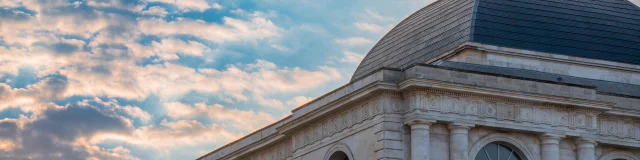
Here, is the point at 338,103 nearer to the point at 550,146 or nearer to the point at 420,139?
the point at 420,139

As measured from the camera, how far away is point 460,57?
55.8 metres

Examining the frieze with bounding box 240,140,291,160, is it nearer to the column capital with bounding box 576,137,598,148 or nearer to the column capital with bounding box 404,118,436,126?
the column capital with bounding box 404,118,436,126

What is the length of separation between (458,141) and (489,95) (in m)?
2.41

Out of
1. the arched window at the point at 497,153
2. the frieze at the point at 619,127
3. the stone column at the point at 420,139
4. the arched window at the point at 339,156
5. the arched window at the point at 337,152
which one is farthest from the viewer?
the arched window at the point at 339,156

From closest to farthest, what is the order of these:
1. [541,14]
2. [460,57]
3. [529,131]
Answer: [529,131], [460,57], [541,14]

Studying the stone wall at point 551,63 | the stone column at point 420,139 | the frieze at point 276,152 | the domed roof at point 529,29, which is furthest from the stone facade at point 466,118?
the domed roof at point 529,29

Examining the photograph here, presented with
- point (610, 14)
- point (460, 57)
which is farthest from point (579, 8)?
point (460, 57)

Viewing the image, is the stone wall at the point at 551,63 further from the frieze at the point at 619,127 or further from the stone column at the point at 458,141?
the stone column at the point at 458,141

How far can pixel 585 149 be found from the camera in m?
51.0

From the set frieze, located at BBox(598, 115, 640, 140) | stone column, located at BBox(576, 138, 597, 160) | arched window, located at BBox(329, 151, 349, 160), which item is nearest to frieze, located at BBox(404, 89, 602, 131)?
stone column, located at BBox(576, 138, 597, 160)

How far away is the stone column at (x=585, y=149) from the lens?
50.9 meters

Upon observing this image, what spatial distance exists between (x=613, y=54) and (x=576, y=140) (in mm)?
9525

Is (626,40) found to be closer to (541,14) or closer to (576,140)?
(541,14)

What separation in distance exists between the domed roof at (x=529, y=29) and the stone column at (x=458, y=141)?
26.0ft
